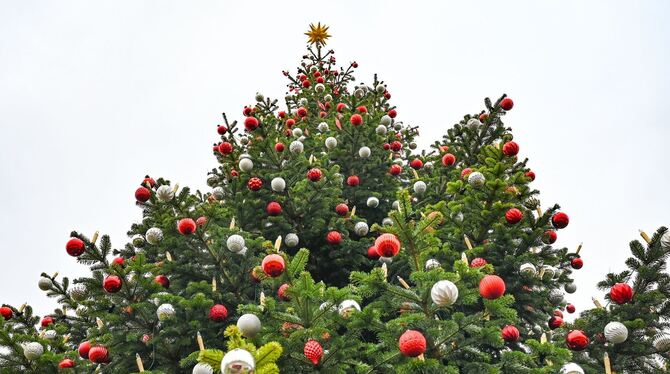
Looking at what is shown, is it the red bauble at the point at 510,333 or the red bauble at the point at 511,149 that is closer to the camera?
the red bauble at the point at 510,333

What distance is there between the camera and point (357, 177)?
8133 millimetres

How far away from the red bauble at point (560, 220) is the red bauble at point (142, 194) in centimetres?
449

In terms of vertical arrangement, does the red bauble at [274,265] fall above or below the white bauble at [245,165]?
below

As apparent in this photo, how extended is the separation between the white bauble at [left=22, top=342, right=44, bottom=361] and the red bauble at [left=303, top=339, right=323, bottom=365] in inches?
114

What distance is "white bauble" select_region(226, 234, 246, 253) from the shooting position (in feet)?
16.1

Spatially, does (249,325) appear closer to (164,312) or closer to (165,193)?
(164,312)

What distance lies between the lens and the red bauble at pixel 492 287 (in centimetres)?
335

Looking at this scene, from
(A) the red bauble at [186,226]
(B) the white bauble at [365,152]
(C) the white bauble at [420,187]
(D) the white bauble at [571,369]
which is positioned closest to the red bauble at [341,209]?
(C) the white bauble at [420,187]

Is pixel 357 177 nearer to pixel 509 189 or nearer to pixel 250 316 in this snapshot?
pixel 509 189

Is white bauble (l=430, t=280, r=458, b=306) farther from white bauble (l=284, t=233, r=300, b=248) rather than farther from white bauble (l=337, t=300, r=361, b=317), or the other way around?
white bauble (l=284, t=233, r=300, b=248)

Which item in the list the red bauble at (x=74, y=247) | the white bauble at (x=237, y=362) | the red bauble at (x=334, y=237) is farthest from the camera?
the red bauble at (x=334, y=237)

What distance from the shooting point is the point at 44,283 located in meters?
5.78

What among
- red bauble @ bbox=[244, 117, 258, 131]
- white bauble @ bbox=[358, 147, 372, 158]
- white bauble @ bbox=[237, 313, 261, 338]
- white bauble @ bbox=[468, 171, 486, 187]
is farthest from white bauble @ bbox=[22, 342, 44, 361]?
white bauble @ bbox=[358, 147, 372, 158]

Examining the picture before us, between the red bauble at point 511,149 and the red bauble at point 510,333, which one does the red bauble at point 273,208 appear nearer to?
the red bauble at point 511,149
